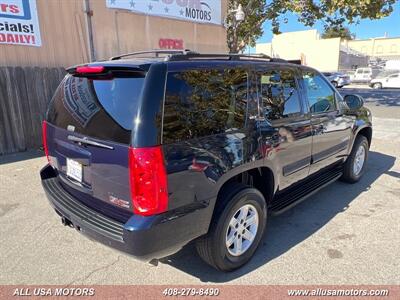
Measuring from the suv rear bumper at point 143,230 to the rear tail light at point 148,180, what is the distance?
80 mm

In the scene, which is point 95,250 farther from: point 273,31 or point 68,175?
point 273,31

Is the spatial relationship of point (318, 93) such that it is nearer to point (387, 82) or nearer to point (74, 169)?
point (74, 169)

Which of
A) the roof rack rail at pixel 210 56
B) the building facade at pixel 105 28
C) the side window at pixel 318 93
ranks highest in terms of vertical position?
the building facade at pixel 105 28

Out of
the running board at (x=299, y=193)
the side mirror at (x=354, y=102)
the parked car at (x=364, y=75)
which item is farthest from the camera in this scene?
the parked car at (x=364, y=75)

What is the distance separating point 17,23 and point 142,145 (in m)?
6.36

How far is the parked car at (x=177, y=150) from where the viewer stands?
7.13 feet

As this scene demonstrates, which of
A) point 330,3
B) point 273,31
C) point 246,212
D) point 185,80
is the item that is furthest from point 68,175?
point 273,31

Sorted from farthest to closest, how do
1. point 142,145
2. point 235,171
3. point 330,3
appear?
point 330,3
point 235,171
point 142,145

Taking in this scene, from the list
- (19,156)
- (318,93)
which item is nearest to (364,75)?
(318,93)

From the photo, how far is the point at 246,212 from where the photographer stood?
2.89 metres

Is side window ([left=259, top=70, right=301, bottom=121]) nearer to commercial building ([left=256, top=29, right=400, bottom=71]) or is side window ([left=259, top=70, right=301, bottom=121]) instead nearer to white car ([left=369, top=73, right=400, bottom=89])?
white car ([left=369, top=73, right=400, bottom=89])

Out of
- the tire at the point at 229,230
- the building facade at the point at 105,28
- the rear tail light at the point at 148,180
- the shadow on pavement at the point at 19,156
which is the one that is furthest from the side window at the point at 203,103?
the building facade at the point at 105,28

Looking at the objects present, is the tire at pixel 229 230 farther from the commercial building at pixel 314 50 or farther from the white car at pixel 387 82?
the commercial building at pixel 314 50

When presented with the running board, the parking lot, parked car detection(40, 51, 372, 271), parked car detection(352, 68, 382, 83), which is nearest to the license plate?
parked car detection(40, 51, 372, 271)
